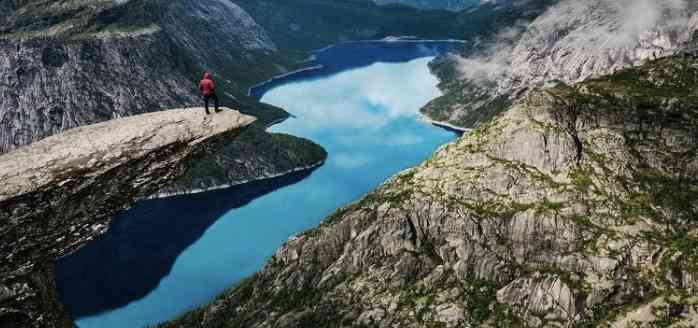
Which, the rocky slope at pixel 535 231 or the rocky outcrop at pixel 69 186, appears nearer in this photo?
the rocky outcrop at pixel 69 186

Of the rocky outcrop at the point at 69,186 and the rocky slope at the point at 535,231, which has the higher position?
the rocky outcrop at the point at 69,186

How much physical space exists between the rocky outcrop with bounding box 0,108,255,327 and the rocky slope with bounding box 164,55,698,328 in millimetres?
110007

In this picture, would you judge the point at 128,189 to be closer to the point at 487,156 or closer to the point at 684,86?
the point at 487,156

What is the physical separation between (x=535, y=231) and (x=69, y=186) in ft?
423

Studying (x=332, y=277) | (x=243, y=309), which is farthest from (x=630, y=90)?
(x=243, y=309)

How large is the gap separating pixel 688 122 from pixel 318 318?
9740cm

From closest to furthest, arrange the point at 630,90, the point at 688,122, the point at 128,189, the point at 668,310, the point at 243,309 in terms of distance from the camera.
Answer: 1. the point at 128,189
2. the point at 668,310
3. the point at 688,122
4. the point at 630,90
5. the point at 243,309

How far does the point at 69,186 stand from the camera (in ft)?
124

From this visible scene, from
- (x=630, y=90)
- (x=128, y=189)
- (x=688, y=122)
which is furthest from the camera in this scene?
(x=630, y=90)

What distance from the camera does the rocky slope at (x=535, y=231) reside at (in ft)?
461

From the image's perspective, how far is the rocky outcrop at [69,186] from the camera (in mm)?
36750

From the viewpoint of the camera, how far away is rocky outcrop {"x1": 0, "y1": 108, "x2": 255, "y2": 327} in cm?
3675

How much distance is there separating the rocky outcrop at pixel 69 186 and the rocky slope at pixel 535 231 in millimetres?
110007

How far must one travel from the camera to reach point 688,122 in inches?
6383
